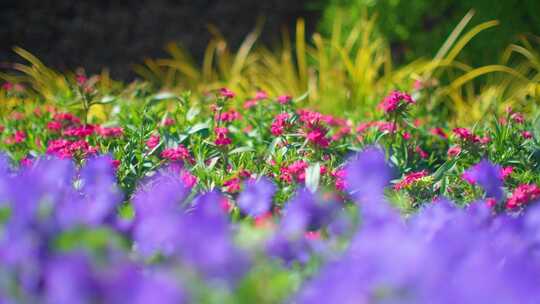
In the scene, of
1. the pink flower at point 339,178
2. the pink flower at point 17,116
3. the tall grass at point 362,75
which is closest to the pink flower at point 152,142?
the pink flower at point 339,178

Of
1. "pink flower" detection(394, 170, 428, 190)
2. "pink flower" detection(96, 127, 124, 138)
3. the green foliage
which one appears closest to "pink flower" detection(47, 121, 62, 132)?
"pink flower" detection(96, 127, 124, 138)

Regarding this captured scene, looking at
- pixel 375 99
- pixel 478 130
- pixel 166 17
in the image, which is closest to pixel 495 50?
pixel 375 99

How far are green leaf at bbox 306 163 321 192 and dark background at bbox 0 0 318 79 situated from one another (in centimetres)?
381

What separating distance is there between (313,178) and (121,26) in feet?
13.2

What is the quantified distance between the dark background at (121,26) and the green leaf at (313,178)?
381cm

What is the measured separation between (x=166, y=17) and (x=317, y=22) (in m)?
1.19

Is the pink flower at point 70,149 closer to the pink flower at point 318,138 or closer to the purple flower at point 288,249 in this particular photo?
the pink flower at point 318,138

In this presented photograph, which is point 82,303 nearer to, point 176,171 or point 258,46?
point 176,171

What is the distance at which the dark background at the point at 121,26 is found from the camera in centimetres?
510

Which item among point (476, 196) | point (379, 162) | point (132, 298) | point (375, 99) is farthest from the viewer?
point (375, 99)

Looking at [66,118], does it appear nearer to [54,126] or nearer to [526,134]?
[54,126]

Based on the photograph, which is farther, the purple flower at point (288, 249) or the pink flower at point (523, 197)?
the pink flower at point (523, 197)

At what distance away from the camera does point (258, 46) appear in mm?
5320

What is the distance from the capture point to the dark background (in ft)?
16.7
